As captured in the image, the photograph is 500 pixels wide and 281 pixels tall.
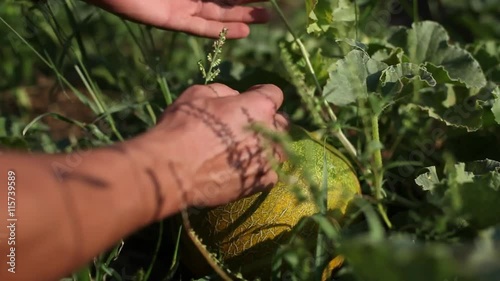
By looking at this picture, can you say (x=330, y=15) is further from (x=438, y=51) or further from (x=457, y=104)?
(x=457, y=104)

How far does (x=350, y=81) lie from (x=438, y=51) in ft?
1.46

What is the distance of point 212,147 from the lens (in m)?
1.58

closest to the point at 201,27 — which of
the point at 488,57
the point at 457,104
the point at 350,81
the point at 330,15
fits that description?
the point at 330,15

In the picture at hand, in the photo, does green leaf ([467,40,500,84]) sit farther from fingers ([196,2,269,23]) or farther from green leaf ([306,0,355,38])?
fingers ([196,2,269,23])

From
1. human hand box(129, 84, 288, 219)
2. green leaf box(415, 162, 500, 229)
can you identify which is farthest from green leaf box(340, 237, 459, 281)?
human hand box(129, 84, 288, 219)

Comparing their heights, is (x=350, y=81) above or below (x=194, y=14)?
below

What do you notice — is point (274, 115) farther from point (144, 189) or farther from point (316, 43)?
point (316, 43)

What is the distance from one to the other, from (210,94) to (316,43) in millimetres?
1091

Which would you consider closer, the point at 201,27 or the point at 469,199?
the point at 469,199

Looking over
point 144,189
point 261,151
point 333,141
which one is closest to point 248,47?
point 333,141

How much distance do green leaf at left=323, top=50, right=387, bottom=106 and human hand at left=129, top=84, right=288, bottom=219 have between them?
0.85 ft

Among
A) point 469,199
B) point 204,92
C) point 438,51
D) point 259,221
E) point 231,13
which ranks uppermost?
point 231,13

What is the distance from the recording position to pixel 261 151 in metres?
1.68

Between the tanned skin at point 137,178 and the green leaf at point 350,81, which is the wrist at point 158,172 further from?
the green leaf at point 350,81
